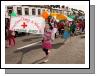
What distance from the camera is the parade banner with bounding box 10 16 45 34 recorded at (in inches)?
318

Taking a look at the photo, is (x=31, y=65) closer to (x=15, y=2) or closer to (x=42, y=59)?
(x=42, y=59)

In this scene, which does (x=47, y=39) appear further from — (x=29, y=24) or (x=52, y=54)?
(x=52, y=54)

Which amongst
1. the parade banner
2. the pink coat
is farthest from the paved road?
the parade banner

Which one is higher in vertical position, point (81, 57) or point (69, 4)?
point (69, 4)

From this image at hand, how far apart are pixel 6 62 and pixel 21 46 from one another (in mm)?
2497

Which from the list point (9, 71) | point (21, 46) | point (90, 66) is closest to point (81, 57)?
point (90, 66)

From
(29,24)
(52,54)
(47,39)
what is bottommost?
(52,54)

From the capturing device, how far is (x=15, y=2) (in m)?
8.02

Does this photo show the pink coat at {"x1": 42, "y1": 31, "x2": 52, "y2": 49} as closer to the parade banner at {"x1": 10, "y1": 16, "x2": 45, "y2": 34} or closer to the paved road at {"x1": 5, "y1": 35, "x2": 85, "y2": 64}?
the parade banner at {"x1": 10, "y1": 16, "x2": 45, "y2": 34}

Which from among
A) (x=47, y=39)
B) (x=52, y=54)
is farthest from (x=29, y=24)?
(x=52, y=54)

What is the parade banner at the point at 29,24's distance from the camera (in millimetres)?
8086

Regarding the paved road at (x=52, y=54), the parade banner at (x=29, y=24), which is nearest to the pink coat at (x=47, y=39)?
the parade banner at (x=29, y=24)

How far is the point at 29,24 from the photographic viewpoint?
809 cm

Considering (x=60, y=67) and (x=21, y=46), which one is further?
(x=21, y=46)
